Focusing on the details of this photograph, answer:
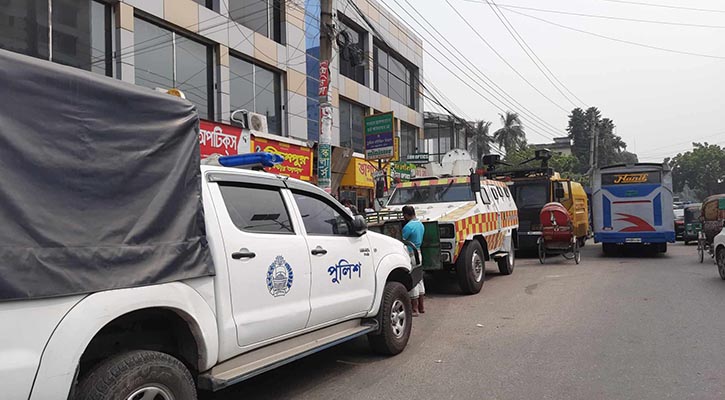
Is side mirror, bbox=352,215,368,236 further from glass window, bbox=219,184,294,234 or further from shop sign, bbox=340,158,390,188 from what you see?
shop sign, bbox=340,158,390,188

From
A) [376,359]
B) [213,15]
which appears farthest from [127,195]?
[213,15]

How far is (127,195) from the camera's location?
3170 mm

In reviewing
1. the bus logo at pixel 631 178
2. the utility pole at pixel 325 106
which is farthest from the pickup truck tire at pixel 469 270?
the bus logo at pixel 631 178

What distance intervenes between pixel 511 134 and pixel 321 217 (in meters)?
53.5

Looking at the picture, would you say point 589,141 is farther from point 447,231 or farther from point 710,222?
point 447,231

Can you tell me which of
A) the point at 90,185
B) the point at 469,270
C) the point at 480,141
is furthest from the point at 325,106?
the point at 480,141

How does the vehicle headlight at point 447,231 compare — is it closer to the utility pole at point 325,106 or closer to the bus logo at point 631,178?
the utility pole at point 325,106

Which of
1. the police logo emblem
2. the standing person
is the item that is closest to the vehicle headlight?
the standing person

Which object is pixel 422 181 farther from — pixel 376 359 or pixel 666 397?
pixel 666 397

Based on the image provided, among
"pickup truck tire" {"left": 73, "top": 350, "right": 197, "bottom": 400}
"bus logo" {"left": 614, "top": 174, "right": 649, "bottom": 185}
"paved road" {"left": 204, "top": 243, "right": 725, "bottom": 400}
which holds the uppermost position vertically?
"bus logo" {"left": 614, "top": 174, "right": 649, "bottom": 185}

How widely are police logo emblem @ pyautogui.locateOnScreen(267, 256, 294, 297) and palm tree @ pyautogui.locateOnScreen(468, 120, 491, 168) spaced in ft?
141

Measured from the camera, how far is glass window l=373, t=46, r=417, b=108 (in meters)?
26.3

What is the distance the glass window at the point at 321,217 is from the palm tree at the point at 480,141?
41.9 m

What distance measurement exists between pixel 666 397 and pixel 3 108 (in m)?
5.30
